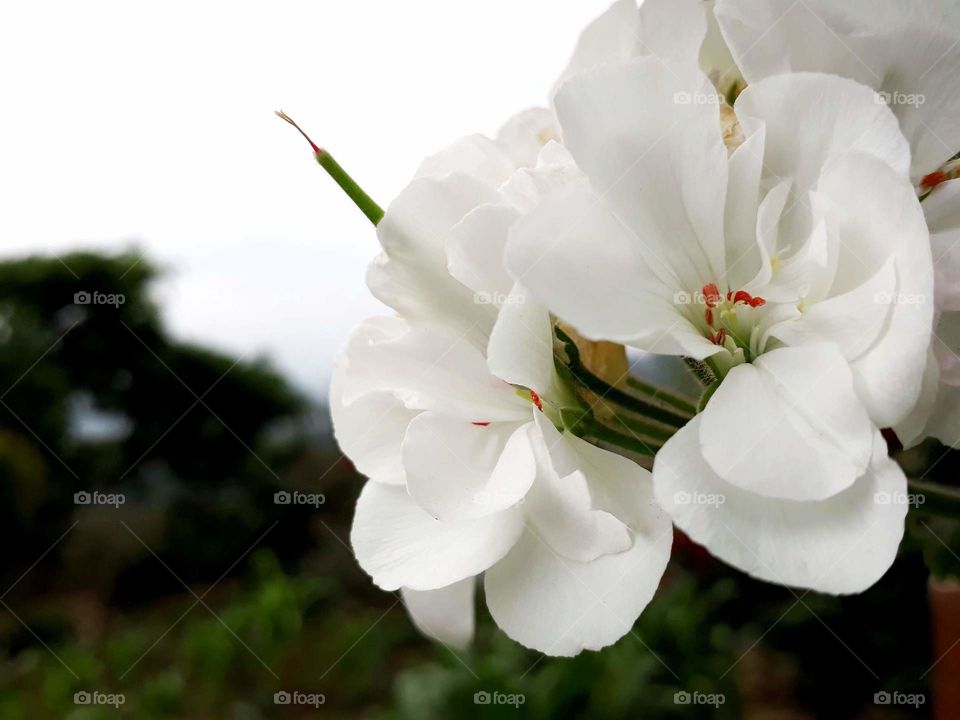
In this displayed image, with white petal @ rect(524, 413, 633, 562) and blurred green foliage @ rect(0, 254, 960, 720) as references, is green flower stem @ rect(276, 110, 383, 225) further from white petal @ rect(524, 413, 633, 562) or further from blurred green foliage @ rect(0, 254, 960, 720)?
blurred green foliage @ rect(0, 254, 960, 720)

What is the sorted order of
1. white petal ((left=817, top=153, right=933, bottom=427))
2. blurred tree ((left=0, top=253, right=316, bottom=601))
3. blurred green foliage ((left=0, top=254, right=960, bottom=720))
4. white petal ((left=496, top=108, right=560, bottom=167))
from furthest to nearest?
blurred tree ((left=0, top=253, right=316, bottom=601)) < blurred green foliage ((left=0, top=254, right=960, bottom=720)) < white petal ((left=496, top=108, right=560, bottom=167)) < white petal ((left=817, top=153, right=933, bottom=427))

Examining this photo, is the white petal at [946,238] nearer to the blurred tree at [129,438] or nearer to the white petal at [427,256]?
the white petal at [427,256]

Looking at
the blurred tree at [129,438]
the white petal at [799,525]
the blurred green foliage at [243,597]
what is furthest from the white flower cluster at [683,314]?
the blurred tree at [129,438]

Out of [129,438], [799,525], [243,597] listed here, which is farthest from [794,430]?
[129,438]

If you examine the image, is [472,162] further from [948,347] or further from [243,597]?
[243,597]

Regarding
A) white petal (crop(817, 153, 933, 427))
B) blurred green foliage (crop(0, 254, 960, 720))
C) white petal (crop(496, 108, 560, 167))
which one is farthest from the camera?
blurred green foliage (crop(0, 254, 960, 720))

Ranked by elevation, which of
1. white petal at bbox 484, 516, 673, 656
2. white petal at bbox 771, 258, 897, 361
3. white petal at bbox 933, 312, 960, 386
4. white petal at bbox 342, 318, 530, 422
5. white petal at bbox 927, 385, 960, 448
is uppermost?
white petal at bbox 342, 318, 530, 422

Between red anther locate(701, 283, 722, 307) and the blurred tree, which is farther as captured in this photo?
the blurred tree

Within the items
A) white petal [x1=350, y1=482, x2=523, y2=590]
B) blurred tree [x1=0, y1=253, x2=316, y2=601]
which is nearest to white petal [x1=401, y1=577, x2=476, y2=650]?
white petal [x1=350, y1=482, x2=523, y2=590]
